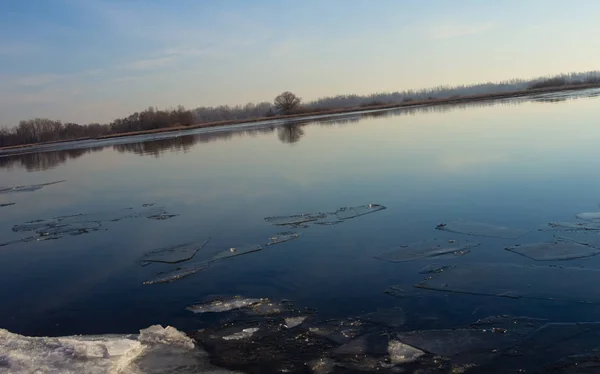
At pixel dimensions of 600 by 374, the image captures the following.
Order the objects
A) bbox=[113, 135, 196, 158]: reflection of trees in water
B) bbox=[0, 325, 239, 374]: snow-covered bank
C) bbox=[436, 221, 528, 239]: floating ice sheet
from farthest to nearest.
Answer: bbox=[113, 135, 196, 158]: reflection of trees in water < bbox=[436, 221, 528, 239]: floating ice sheet < bbox=[0, 325, 239, 374]: snow-covered bank

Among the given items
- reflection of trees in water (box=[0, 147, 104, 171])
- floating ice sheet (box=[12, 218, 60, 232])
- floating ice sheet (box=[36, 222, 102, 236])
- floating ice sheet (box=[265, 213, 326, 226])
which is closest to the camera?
floating ice sheet (box=[265, 213, 326, 226])

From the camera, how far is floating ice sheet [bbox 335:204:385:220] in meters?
10.7

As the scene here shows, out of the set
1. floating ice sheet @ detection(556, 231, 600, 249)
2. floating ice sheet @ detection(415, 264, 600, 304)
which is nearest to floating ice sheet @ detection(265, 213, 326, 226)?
floating ice sheet @ detection(415, 264, 600, 304)

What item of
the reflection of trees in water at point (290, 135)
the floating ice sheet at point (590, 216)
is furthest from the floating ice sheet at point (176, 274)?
the reflection of trees in water at point (290, 135)

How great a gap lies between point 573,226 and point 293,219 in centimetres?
517

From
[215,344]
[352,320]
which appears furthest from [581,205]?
[215,344]

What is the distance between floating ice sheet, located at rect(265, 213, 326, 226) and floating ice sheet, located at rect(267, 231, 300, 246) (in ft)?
2.24

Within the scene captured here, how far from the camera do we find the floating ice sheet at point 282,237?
9.41m

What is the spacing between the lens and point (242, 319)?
6.18m

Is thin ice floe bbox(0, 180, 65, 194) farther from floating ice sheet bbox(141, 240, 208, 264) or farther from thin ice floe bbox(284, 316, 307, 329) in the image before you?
thin ice floe bbox(284, 316, 307, 329)

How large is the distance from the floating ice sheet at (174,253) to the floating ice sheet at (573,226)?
19.3 feet

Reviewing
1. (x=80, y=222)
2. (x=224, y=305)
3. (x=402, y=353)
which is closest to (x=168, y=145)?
(x=80, y=222)

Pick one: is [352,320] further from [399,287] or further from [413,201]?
[413,201]

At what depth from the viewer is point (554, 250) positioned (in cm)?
726
